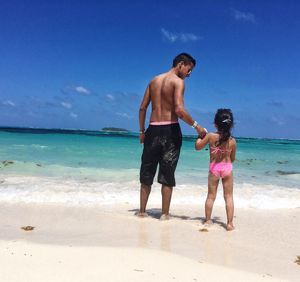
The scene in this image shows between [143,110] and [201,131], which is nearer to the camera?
[201,131]

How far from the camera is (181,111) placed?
4684mm

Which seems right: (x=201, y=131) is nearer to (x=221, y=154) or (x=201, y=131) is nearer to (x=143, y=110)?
(x=221, y=154)

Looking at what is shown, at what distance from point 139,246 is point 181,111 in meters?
1.72

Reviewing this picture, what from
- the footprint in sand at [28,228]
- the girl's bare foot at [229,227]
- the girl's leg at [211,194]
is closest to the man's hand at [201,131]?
the girl's leg at [211,194]

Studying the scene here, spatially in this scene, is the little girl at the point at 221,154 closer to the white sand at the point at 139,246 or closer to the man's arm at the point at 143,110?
the white sand at the point at 139,246

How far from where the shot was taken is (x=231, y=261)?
3406mm

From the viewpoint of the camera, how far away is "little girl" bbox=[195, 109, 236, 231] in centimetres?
463

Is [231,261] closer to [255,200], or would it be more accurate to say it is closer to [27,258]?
[27,258]

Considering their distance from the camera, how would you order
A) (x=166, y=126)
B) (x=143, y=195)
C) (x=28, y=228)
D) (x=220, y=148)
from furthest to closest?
(x=143, y=195) < (x=166, y=126) < (x=220, y=148) < (x=28, y=228)

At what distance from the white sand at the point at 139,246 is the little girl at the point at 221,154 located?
27cm

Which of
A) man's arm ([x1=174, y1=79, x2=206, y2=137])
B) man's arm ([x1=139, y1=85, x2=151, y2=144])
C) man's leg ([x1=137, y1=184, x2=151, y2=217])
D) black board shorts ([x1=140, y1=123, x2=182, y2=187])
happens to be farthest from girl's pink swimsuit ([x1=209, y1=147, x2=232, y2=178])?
man's arm ([x1=139, y1=85, x2=151, y2=144])

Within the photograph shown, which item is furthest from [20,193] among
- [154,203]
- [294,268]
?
[294,268]

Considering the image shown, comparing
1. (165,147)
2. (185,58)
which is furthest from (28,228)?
(185,58)

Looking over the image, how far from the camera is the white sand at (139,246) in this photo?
9.55 feet
